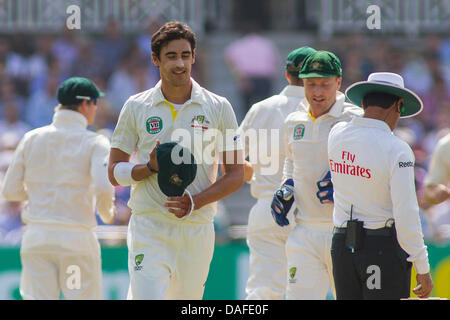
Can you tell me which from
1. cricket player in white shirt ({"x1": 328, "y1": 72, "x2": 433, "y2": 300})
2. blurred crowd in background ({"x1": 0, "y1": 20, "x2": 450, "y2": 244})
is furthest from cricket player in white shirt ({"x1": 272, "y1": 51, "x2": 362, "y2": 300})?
blurred crowd in background ({"x1": 0, "y1": 20, "x2": 450, "y2": 244})

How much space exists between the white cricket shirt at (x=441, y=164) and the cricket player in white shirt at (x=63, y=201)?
2487 mm

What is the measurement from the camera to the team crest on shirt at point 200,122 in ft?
19.8

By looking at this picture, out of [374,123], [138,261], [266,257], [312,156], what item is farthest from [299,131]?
[138,261]

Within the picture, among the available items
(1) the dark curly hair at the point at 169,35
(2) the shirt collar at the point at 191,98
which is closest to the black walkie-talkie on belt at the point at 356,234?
(2) the shirt collar at the point at 191,98

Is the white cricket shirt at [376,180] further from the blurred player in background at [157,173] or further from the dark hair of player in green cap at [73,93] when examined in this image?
the dark hair of player in green cap at [73,93]

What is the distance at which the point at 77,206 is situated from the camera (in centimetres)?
731

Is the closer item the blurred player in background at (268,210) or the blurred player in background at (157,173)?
the blurred player in background at (157,173)

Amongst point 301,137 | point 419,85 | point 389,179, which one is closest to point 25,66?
point 419,85

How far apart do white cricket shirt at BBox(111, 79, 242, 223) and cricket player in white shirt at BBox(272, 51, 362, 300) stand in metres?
0.64

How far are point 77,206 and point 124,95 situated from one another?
665 cm

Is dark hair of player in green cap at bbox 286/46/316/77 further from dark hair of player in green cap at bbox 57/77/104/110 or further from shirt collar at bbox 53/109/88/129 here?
shirt collar at bbox 53/109/88/129

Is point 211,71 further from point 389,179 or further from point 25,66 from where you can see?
point 389,179

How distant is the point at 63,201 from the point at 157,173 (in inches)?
64.1

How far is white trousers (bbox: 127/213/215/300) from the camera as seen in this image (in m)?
5.87
